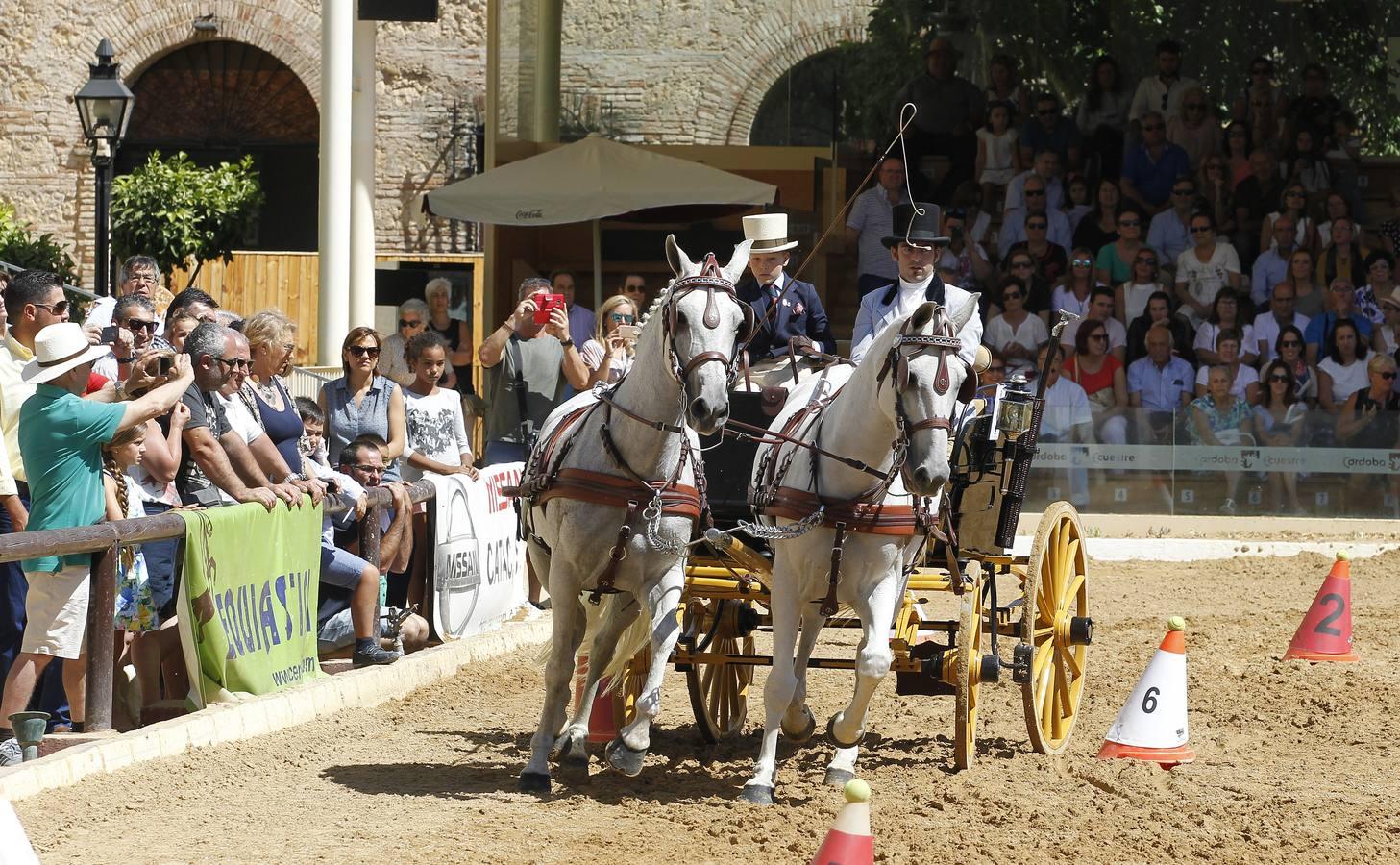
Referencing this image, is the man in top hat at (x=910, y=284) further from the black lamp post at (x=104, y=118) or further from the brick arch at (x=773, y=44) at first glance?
the brick arch at (x=773, y=44)

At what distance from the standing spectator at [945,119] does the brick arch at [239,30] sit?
1496 cm

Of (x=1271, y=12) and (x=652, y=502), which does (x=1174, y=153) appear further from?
(x=652, y=502)

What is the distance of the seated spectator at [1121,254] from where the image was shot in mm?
17625

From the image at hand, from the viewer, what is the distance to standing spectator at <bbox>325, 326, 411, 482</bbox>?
33.3 feet

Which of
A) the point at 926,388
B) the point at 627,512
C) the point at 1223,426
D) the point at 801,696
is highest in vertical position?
the point at 926,388

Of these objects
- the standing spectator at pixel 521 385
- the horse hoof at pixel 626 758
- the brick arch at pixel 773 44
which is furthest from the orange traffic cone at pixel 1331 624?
the brick arch at pixel 773 44

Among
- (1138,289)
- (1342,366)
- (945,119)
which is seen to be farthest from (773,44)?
(1342,366)

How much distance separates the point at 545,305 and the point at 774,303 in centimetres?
175

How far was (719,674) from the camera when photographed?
332 inches

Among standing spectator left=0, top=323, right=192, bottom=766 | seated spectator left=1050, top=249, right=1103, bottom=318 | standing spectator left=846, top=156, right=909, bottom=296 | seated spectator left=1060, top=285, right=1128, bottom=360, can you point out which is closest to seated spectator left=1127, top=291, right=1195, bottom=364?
seated spectator left=1060, top=285, right=1128, bottom=360

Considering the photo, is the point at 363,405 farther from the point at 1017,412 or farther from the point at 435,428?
the point at 1017,412

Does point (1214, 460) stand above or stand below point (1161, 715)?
above

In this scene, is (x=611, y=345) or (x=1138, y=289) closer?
(x=611, y=345)

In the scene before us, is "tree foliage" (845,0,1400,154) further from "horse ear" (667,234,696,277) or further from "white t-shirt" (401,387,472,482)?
"horse ear" (667,234,696,277)
